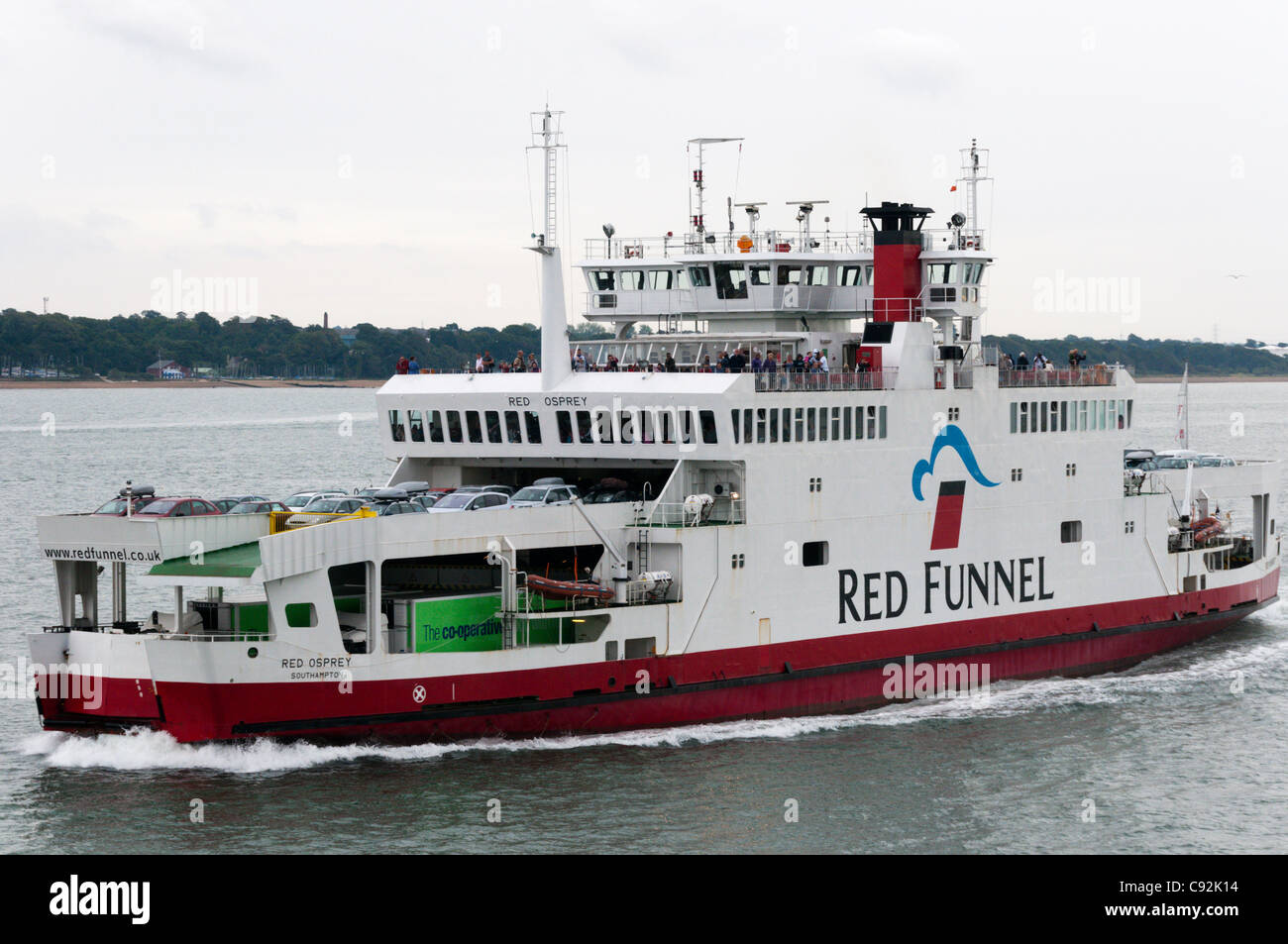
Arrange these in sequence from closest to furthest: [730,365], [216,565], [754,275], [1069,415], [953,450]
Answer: [216,565] → [730,365] → [953,450] → [754,275] → [1069,415]

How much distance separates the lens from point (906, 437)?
35.7 metres

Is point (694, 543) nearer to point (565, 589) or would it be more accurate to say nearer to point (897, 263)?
point (565, 589)

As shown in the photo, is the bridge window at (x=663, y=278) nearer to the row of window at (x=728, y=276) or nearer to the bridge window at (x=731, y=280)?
the row of window at (x=728, y=276)

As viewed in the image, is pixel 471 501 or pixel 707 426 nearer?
pixel 471 501

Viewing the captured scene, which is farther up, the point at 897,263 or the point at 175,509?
the point at 897,263

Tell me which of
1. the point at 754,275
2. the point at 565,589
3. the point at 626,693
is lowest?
the point at 626,693

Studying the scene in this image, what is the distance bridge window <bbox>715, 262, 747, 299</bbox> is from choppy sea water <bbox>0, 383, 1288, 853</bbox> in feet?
31.4

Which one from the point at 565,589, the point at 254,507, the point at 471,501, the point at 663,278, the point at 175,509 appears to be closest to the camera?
the point at 175,509

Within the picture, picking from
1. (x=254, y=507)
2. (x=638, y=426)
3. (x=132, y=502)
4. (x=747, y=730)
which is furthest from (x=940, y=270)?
(x=132, y=502)

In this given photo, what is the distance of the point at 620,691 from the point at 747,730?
2859 mm

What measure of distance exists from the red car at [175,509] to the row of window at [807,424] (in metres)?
9.75

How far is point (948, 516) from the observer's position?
36406mm

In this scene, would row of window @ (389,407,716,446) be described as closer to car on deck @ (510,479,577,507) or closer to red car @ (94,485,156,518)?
car on deck @ (510,479,577,507)
